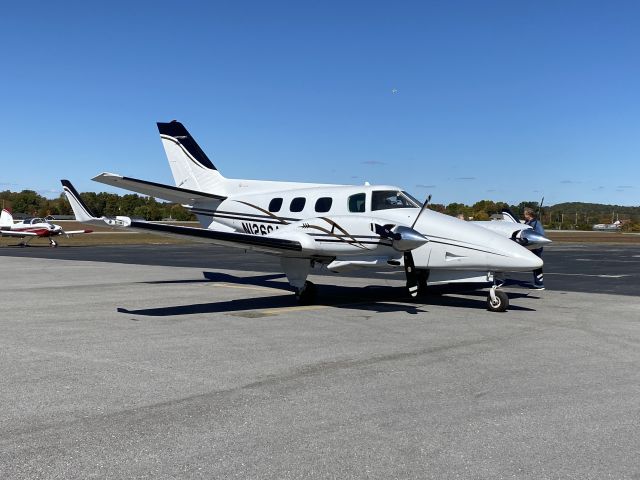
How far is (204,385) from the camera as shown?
6488 millimetres

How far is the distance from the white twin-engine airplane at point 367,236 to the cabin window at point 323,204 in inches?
1.0

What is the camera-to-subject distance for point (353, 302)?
1399cm

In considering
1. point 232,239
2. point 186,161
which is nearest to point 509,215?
point 232,239

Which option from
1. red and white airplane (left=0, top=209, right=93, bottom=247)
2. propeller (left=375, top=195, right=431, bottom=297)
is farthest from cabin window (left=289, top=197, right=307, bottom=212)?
red and white airplane (left=0, top=209, right=93, bottom=247)

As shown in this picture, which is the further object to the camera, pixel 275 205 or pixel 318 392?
pixel 275 205

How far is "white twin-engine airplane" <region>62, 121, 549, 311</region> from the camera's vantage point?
11.6m

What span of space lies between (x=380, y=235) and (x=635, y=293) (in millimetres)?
8181

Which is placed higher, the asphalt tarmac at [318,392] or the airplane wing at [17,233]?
the airplane wing at [17,233]

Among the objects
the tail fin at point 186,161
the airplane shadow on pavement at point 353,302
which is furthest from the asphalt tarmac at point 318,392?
the tail fin at point 186,161

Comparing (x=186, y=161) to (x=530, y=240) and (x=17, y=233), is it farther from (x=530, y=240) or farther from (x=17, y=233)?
(x=17, y=233)

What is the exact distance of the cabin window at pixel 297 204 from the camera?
14.3m

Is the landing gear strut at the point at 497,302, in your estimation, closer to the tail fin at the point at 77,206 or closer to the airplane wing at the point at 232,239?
the airplane wing at the point at 232,239

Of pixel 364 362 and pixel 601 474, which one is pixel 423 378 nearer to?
pixel 364 362

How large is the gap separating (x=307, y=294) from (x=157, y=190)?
5130 millimetres
